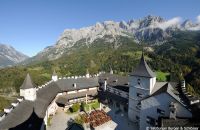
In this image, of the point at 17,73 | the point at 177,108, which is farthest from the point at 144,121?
the point at 17,73

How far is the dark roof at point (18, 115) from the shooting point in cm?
2740

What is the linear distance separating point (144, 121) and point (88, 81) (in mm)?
26757

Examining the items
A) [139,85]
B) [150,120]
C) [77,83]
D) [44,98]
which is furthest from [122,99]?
[44,98]

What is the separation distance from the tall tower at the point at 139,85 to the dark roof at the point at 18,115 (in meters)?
18.9

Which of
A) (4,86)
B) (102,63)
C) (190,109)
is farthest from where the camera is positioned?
(102,63)

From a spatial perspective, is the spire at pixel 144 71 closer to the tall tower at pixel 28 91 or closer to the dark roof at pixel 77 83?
the tall tower at pixel 28 91

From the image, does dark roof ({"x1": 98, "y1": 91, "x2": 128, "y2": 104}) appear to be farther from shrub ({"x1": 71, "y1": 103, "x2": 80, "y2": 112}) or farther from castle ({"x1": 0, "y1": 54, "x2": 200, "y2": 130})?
shrub ({"x1": 71, "y1": 103, "x2": 80, "y2": 112})

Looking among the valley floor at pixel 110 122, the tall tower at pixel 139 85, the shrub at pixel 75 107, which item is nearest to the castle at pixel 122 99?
the tall tower at pixel 139 85

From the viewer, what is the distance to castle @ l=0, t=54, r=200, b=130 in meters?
29.3

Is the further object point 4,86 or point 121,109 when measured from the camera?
point 4,86

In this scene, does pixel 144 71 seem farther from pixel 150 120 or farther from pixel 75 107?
pixel 75 107

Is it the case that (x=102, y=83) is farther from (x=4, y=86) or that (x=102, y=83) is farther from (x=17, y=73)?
(x=17, y=73)

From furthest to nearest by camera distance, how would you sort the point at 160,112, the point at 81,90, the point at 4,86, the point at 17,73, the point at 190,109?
the point at 17,73
the point at 4,86
the point at 81,90
the point at 160,112
the point at 190,109

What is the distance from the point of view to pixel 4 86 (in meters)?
126
